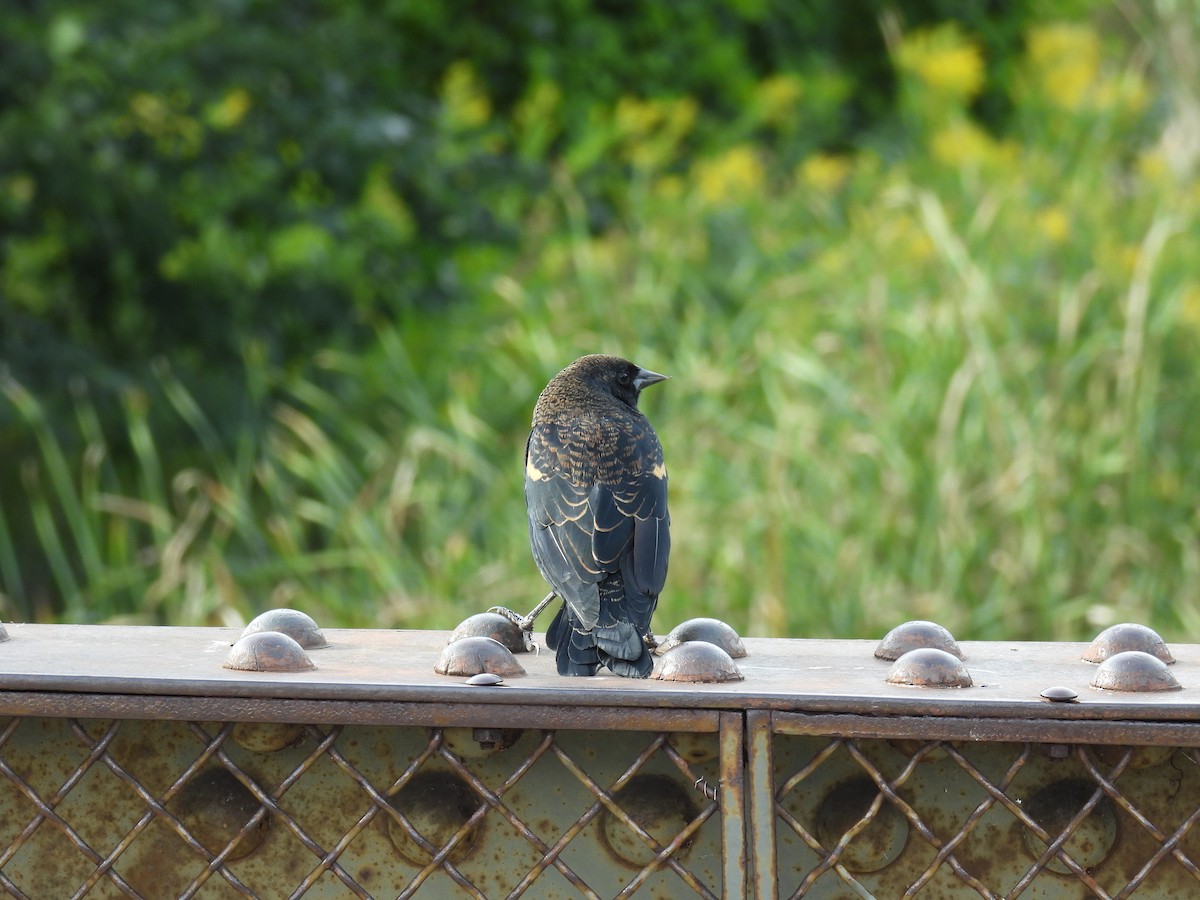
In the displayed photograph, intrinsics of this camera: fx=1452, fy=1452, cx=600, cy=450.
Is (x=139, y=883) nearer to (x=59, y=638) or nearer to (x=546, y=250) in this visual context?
(x=59, y=638)

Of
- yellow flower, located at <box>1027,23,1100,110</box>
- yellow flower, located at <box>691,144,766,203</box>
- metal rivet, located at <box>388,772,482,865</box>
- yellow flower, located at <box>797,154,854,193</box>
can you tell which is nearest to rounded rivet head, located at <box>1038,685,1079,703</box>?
metal rivet, located at <box>388,772,482,865</box>

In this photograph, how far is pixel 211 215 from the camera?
548cm

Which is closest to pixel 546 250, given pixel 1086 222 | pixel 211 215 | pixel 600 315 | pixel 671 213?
pixel 671 213

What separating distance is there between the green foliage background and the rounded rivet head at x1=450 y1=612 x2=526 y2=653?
6.53ft

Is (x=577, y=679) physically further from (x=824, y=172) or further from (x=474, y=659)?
(x=824, y=172)

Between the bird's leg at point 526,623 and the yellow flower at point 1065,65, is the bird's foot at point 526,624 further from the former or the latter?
the yellow flower at point 1065,65

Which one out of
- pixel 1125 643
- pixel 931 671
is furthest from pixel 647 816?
pixel 1125 643

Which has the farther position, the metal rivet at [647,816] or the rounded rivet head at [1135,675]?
the metal rivet at [647,816]

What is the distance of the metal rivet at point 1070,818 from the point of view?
1.49 m

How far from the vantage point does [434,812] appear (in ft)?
5.09

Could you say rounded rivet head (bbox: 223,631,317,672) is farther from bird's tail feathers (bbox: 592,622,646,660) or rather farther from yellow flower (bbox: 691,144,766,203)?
yellow flower (bbox: 691,144,766,203)

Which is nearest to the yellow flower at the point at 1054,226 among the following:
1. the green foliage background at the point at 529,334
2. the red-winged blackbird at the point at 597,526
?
the green foliage background at the point at 529,334

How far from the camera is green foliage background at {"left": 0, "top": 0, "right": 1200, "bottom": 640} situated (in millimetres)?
3998

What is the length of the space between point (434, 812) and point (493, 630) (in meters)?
0.27
